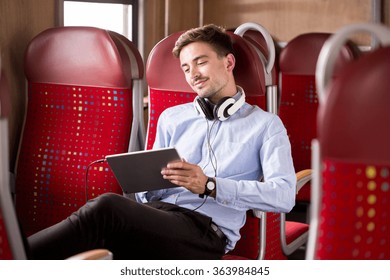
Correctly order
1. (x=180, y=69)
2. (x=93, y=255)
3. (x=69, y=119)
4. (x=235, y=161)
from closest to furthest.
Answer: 1. (x=93, y=255)
2. (x=235, y=161)
3. (x=180, y=69)
4. (x=69, y=119)

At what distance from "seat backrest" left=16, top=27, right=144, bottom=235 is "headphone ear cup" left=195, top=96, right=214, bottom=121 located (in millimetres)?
309

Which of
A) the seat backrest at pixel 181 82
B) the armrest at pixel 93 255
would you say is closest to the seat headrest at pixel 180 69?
the seat backrest at pixel 181 82

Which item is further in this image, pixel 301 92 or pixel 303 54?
pixel 303 54

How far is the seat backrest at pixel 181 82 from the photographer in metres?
2.26

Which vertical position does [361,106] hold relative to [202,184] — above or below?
above

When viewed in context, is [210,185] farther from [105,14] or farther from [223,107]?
[105,14]

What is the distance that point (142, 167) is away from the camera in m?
1.99

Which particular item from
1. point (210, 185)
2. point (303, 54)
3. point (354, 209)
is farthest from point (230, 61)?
point (303, 54)

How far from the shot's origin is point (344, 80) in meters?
1.07

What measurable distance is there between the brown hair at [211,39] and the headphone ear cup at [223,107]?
16 cm

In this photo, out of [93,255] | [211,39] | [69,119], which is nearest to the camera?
[93,255]

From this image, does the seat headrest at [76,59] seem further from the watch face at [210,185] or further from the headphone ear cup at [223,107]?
the watch face at [210,185]

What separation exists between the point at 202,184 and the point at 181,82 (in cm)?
52

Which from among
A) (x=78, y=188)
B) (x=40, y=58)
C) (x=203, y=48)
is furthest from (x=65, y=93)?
(x=203, y=48)
